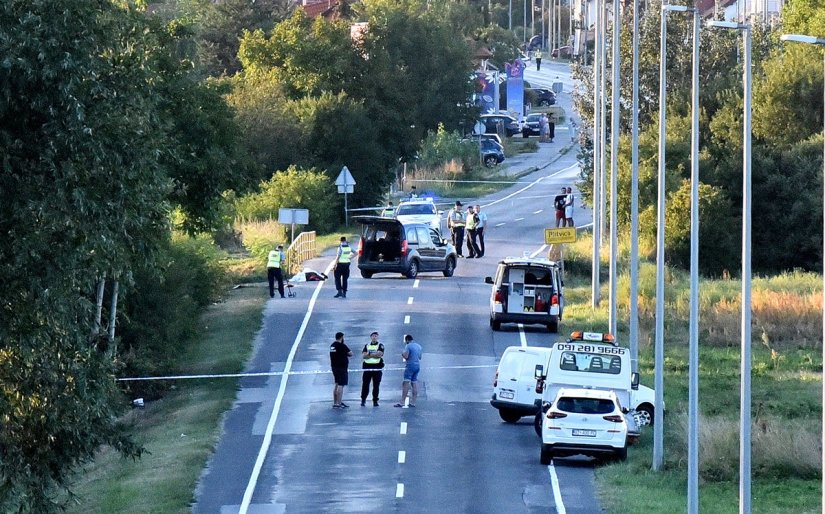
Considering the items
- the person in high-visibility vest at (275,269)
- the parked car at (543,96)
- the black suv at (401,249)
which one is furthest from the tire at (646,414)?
the parked car at (543,96)

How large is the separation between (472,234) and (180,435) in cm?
2354

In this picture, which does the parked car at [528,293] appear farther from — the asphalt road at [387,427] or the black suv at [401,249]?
the black suv at [401,249]

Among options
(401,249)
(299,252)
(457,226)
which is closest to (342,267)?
(401,249)

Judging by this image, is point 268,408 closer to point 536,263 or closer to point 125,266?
point 536,263

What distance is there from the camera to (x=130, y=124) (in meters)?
21.5

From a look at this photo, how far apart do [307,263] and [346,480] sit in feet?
90.9

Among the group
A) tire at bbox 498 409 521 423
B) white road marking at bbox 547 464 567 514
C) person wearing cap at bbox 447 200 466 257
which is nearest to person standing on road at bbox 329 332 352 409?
tire at bbox 498 409 521 423

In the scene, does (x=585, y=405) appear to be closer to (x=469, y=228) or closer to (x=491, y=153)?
(x=469, y=228)

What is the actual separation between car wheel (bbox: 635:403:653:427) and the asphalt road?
234 cm

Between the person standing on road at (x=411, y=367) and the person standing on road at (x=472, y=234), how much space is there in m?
19.5

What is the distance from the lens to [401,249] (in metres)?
49.8

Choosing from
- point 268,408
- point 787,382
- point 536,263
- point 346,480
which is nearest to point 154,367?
point 268,408

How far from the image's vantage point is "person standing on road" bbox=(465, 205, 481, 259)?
5456cm

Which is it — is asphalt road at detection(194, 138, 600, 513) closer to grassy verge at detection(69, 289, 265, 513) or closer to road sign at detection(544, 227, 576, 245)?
grassy verge at detection(69, 289, 265, 513)
